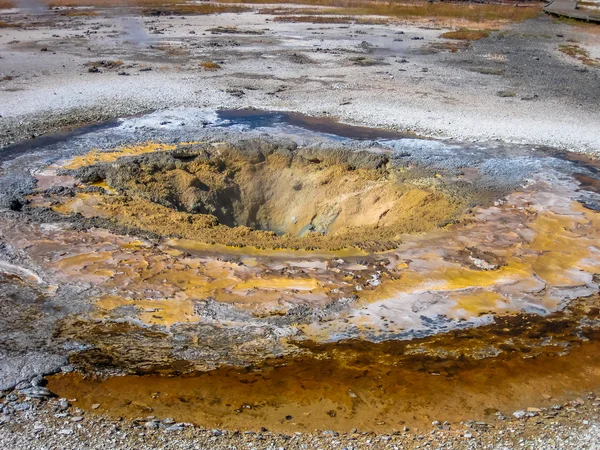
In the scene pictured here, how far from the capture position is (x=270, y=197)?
963cm

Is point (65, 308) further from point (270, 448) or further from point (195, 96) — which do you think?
point (195, 96)

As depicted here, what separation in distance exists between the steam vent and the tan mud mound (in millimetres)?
38

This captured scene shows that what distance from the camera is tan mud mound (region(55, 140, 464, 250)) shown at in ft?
24.9

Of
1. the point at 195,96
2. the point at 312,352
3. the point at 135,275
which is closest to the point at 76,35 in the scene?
the point at 195,96

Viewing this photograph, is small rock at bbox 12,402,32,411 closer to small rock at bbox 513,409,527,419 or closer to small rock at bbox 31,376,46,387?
small rock at bbox 31,376,46,387

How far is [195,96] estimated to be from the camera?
13047 millimetres

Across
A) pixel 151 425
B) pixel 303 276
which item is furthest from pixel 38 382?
pixel 303 276

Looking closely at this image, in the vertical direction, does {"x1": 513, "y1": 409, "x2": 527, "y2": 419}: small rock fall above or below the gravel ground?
below

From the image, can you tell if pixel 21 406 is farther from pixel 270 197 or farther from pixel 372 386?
pixel 270 197

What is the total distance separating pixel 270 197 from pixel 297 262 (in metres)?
3.00

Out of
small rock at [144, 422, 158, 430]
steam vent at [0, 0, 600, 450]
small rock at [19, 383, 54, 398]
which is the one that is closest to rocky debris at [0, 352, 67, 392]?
steam vent at [0, 0, 600, 450]

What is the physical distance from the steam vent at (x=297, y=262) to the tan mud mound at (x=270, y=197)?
4cm

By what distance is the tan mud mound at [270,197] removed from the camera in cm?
759

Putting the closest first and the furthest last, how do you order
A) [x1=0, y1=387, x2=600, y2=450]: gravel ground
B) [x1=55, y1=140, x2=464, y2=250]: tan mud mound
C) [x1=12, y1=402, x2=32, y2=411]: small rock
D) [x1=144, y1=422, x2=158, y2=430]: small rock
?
[x1=0, y1=387, x2=600, y2=450]: gravel ground
[x1=144, y1=422, x2=158, y2=430]: small rock
[x1=12, y1=402, x2=32, y2=411]: small rock
[x1=55, y1=140, x2=464, y2=250]: tan mud mound
